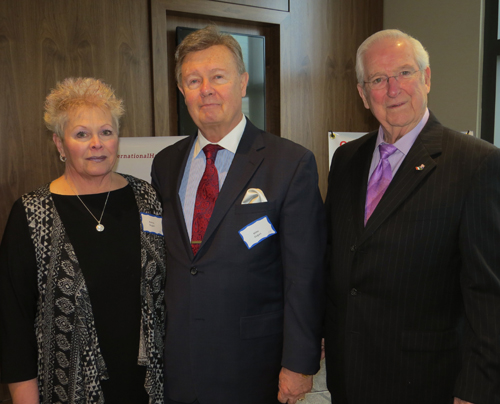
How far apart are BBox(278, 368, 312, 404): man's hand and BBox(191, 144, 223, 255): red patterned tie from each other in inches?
21.7

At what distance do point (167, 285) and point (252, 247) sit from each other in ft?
1.27

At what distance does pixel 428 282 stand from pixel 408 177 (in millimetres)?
362

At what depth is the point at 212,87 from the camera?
5.37ft

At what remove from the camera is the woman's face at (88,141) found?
62.8 inches

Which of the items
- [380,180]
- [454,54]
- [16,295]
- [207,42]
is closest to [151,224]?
[16,295]

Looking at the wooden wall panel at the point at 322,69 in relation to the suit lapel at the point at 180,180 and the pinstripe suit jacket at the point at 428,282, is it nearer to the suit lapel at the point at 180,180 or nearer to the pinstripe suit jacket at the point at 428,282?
the suit lapel at the point at 180,180

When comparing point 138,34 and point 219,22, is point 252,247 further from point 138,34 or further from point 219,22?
point 219,22

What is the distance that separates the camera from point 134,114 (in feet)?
12.0

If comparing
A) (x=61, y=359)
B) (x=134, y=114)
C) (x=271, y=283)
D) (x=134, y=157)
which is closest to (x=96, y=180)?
(x=61, y=359)

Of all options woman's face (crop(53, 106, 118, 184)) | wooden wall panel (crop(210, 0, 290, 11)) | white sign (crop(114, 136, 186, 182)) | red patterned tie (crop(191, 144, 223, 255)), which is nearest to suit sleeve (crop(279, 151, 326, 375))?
red patterned tie (crop(191, 144, 223, 255))

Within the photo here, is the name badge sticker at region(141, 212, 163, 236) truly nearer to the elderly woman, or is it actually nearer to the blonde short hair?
the elderly woman

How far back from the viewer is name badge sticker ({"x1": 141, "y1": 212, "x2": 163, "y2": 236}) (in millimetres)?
1677

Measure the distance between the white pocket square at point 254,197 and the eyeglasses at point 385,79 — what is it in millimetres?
629

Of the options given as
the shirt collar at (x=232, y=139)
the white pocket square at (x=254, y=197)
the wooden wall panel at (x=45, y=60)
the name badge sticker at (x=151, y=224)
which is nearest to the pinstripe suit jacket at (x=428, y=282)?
the white pocket square at (x=254, y=197)
